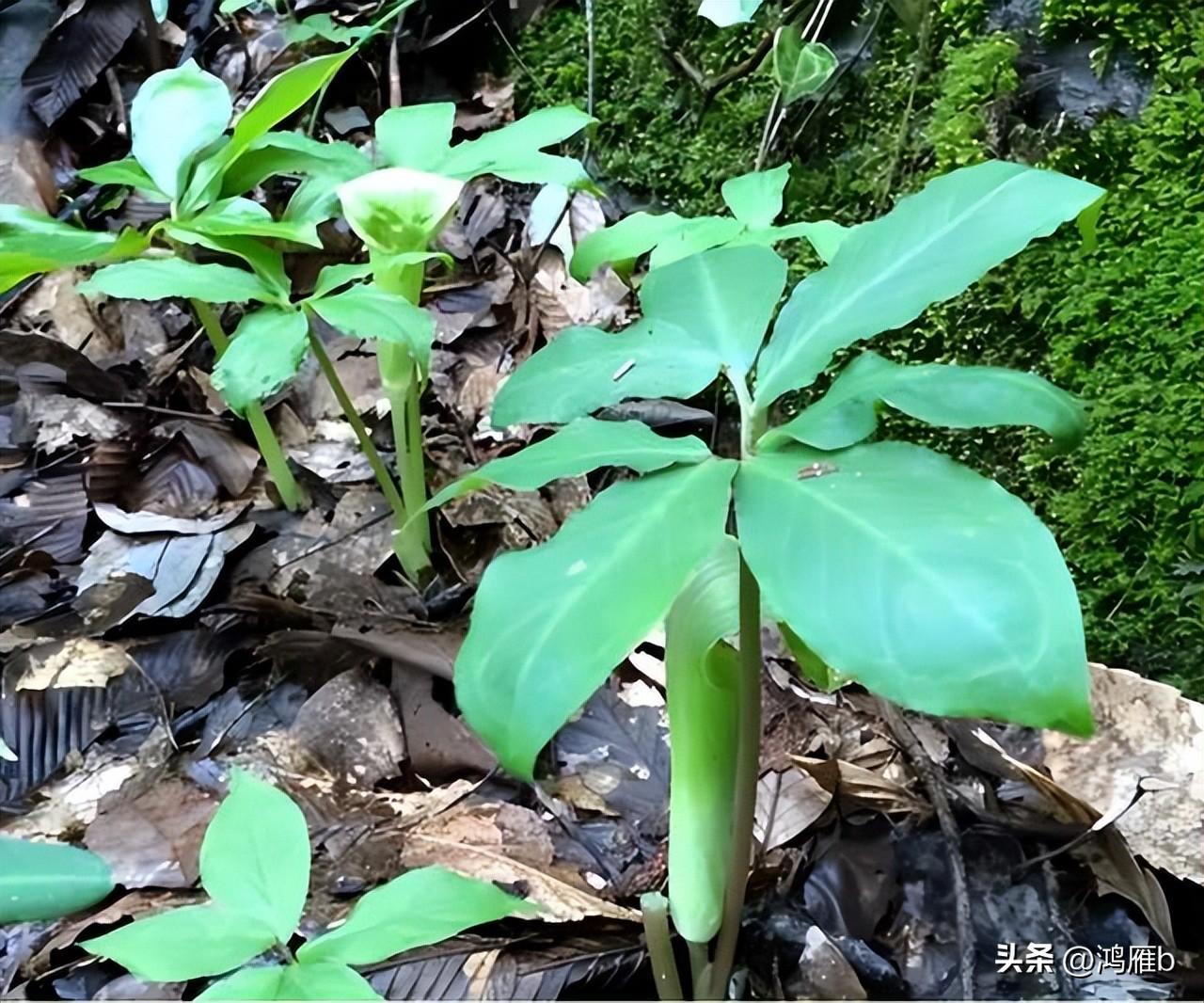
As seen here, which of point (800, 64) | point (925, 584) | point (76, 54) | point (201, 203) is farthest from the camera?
point (76, 54)

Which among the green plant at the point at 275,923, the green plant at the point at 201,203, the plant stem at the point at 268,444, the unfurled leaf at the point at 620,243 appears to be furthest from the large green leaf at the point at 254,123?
the green plant at the point at 275,923

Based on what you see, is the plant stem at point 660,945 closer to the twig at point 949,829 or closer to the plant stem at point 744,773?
the plant stem at point 744,773

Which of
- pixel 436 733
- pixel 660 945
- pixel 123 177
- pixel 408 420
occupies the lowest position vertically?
pixel 436 733

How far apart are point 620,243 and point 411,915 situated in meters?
0.73

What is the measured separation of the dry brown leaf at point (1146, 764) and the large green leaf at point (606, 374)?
0.50 meters

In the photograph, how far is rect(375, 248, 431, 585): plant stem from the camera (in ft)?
3.69

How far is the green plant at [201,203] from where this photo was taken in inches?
41.0

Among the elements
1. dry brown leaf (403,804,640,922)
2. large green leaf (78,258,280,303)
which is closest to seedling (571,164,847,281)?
large green leaf (78,258,280,303)

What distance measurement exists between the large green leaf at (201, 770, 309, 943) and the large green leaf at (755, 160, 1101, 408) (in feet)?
1.37

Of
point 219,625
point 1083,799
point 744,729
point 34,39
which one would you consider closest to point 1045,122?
point 1083,799

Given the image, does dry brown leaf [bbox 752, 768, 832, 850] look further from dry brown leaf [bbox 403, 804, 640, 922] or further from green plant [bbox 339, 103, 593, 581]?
green plant [bbox 339, 103, 593, 581]

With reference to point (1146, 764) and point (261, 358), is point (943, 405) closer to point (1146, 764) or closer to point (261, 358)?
point (1146, 764)

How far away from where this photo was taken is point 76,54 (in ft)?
6.34

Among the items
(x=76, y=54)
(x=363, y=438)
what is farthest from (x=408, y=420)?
(x=76, y=54)
